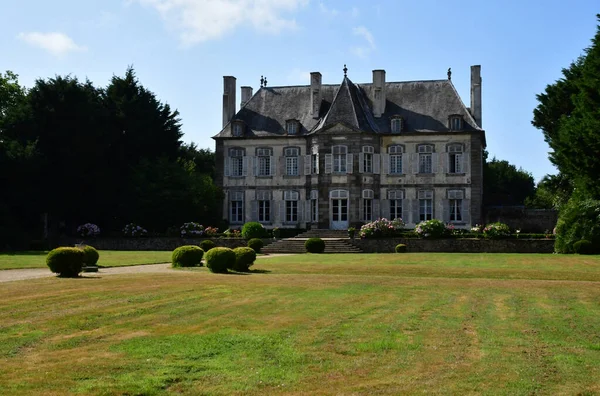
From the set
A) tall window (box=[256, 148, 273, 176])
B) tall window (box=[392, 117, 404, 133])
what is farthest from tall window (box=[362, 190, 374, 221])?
tall window (box=[256, 148, 273, 176])

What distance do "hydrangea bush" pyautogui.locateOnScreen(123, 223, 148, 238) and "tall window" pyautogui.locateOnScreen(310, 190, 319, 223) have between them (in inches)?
383

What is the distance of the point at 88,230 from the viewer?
4119 centimetres

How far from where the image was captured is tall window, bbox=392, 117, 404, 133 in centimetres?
4322

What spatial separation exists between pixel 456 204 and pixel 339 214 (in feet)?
22.6

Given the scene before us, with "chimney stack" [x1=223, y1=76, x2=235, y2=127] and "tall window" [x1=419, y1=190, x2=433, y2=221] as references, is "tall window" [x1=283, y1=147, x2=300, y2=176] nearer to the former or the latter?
"chimney stack" [x1=223, y1=76, x2=235, y2=127]

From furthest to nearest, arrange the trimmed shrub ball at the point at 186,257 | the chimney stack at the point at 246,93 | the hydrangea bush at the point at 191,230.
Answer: the chimney stack at the point at 246,93 < the hydrangea bush at the point at 191,230 < the trimmed shrub ball at the point at 186,257

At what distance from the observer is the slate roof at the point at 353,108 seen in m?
42.9

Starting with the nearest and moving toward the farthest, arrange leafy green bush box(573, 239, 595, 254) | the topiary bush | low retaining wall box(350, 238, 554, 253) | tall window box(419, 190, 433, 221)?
the topiary bush → leafy green bush box(573, 239, 595, 254) → low retaining wall box(350, 238, 554, 253) → tall window box(419, 190, 433, 221)

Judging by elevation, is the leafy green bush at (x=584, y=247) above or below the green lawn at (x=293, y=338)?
above

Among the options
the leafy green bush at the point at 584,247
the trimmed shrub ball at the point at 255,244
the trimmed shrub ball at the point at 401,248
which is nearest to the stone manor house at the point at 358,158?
the trimmed shrub ball at the point at 401,248

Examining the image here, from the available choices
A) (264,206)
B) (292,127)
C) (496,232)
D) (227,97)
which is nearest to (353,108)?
(292,127)

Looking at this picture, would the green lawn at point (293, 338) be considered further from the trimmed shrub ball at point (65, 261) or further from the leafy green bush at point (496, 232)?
the leafy green bush at point (496, 232)

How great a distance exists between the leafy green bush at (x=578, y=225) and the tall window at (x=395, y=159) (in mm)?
12707

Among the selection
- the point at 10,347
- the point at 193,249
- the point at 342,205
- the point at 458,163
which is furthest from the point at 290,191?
the point at 10,347
